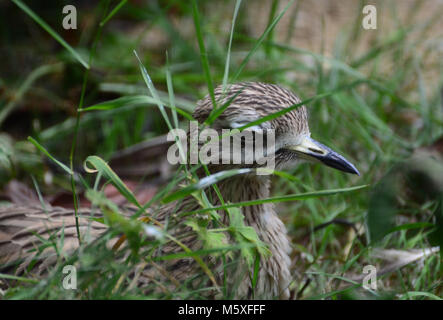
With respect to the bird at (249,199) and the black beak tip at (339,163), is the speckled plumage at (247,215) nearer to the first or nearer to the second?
the bird at (249,199)

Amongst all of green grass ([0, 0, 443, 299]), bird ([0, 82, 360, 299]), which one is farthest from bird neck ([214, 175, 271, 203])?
green grass ([0, 0, 443, 299])

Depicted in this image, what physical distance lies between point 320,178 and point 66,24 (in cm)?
194

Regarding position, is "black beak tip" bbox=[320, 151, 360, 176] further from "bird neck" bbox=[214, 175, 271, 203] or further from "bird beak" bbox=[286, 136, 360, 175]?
"bird neck" bbox=[214, 175, 271, 203]

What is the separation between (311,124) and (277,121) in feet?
4.25

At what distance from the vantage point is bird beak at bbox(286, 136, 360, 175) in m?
2.21

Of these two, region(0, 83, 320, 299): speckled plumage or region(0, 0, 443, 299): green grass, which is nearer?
region(0, 83, 320, 299): speckled plumage

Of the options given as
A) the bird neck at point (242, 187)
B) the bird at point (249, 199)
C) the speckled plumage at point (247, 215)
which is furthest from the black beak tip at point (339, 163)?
the bird neck at point (242, 187)

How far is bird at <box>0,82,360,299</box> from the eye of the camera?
7.13 ft

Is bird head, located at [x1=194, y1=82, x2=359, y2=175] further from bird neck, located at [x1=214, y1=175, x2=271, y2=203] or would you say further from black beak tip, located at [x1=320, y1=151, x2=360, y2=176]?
bird neck, located at [x1=214, y1=175, x2=271, y2=203]

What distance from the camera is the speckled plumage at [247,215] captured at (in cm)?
218

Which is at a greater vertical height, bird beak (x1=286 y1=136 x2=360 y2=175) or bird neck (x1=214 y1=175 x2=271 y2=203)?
bird beak (x1=286 y1=136 x2=360 y2=175)

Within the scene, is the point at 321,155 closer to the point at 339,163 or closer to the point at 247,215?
the point at 339,163

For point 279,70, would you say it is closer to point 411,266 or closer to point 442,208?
point 411,266

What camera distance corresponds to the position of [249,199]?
7.71 ft
